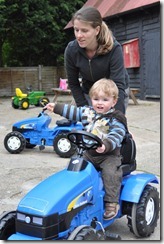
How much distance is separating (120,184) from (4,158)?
361cm

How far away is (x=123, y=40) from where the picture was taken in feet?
53.0

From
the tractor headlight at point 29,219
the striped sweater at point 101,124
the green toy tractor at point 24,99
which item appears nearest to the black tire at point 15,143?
the striped sweater at point 101,124

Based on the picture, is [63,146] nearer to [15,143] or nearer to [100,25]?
[15,143]

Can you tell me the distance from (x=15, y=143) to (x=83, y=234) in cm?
442

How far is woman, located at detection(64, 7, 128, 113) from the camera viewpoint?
11.2 ft

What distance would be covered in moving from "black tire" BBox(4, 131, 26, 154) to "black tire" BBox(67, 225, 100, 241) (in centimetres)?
427

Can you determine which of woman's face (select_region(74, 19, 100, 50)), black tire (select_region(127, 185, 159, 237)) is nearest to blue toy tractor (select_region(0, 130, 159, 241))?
black tire (select_region(127, 185, 159, 237))

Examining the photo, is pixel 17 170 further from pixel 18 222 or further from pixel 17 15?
pixel 17 15

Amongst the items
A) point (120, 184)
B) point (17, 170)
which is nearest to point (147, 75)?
point (17, 170)

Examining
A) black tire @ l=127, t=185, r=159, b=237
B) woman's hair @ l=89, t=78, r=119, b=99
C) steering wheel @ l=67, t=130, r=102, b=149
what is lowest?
black tire @ l=127, t=185, r=159, b=237

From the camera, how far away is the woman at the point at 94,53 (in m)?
3.41

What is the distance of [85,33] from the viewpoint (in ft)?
11.2

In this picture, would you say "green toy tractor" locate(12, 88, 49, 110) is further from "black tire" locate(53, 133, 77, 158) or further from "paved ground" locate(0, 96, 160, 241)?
"black tire" locate(53, 133, 77, 158)

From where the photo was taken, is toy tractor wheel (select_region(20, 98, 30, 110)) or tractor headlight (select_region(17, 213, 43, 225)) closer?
tractor headlight (select_region(17, 213, 43, 225))
